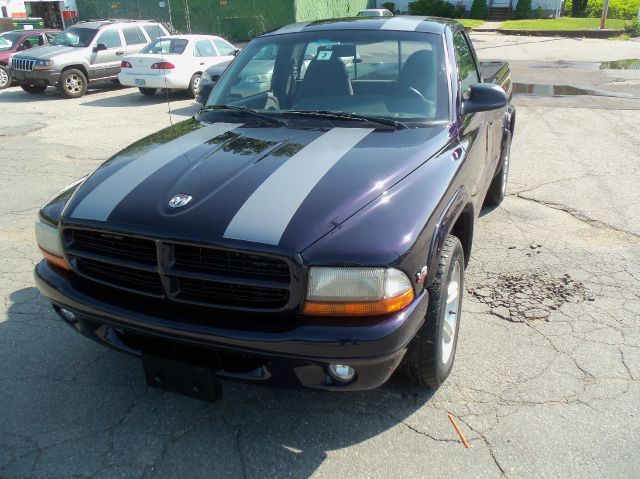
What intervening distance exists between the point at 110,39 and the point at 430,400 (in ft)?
47.0

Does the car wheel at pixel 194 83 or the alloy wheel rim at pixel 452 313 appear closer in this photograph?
the alloy wheel rim at pixel 452 313

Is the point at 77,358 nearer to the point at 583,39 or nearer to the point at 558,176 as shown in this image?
the point at 558,176

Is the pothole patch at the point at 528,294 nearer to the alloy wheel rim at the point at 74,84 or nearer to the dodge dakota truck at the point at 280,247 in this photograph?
the dodge dakota truck at the point at 280,247

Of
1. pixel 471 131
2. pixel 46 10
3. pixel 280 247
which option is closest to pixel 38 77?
pixel 471 131

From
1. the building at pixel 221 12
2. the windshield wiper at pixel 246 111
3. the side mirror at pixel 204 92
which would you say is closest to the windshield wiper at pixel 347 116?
the windshield wiper at pixel 246 111

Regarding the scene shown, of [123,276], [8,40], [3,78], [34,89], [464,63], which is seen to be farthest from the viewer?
[8,40]

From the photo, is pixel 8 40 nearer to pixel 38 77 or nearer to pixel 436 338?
pixel 38 77

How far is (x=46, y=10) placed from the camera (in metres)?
27.5

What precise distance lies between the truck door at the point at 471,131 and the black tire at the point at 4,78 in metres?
14.5

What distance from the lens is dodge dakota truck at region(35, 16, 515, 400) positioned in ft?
7.36

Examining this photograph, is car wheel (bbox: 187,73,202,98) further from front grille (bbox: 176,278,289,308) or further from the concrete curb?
the concrete curb

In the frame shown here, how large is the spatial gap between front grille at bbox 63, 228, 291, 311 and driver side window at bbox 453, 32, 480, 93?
2.13 meters

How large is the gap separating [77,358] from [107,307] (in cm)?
101

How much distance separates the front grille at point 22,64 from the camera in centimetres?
1336
